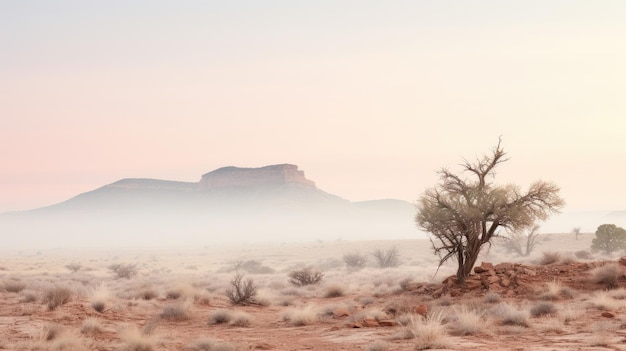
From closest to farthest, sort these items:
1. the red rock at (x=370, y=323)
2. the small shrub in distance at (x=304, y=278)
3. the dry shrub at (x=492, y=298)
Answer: the red rock at (x=370, y=323) → the dry shrub at (x=492, y=298) → the small shrub in distance at (x=304, y=278)

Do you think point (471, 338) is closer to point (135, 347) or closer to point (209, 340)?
point (209, 340)

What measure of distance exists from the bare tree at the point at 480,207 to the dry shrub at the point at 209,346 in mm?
11019

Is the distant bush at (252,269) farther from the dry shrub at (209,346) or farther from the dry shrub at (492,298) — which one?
the dry shrub at (209,346)

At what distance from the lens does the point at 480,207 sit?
22.1m

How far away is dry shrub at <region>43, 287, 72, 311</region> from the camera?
1925 cm

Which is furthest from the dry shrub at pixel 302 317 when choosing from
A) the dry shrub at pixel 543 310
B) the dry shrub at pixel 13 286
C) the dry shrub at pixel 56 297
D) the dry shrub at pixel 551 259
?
the dry shrub at pixel 13 286

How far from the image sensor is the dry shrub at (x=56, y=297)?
19245 mm

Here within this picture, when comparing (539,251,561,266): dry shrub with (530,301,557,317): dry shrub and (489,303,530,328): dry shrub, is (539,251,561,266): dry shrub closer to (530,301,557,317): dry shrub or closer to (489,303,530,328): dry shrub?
(530,301,557,317): dry shrub

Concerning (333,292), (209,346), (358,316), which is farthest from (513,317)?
(333,292)

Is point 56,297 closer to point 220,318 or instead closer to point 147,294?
point 220,318

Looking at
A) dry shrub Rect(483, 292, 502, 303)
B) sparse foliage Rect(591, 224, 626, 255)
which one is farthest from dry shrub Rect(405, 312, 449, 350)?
sparse foliage Rect(591, 224, 626, 255)

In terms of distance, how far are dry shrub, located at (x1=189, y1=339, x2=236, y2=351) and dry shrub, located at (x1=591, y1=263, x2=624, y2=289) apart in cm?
1481

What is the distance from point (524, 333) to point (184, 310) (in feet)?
35.1

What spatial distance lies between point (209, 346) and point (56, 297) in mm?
9086
